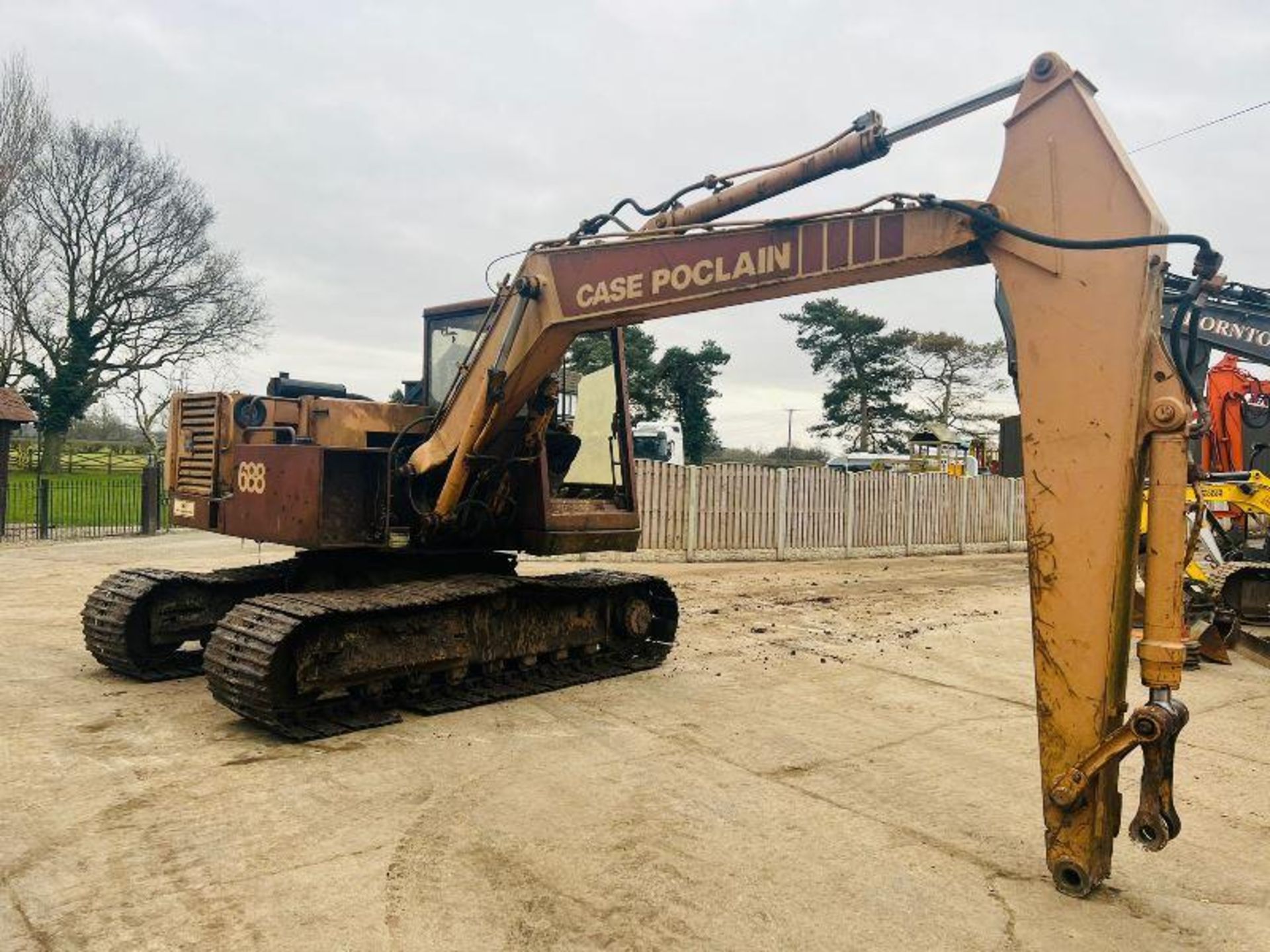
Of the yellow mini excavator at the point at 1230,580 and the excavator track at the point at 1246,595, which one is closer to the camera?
the yellow mini excavator at the point at 1230,580

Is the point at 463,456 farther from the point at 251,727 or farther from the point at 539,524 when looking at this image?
the point at 251,727

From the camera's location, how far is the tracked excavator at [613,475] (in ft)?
11.3

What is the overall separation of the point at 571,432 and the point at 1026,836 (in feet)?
13.9

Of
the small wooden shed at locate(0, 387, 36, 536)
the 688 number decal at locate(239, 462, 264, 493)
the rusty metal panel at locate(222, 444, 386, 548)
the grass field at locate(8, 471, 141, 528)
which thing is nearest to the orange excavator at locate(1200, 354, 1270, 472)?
the rusty metal panel at locate(222, 444, 386, 548)

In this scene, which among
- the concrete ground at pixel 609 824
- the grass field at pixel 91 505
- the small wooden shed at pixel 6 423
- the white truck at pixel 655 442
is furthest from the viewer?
the white truck at pixel 655 442

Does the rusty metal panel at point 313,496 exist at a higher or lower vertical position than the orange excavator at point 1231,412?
lower

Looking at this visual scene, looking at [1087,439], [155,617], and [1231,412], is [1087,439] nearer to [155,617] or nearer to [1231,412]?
[155,617]

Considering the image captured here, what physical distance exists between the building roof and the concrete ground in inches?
534

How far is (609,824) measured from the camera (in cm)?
418

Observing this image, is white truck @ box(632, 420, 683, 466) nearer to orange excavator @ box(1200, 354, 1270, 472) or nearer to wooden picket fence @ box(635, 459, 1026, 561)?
wooden picket fence @ box(635, 459, 1026, 561)

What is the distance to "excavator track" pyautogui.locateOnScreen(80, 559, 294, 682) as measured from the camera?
6.70 metres

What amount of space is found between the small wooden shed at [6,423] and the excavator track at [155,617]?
1363cm

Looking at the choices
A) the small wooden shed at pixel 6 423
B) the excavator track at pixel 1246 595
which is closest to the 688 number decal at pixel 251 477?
the excavator track at pixel 1246 595

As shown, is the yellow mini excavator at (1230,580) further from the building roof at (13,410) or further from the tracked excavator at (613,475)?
the building roof at (13,410)
